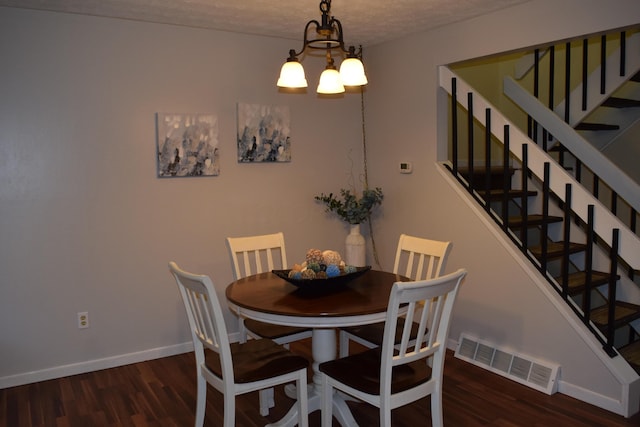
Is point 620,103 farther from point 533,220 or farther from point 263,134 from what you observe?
point 263,134

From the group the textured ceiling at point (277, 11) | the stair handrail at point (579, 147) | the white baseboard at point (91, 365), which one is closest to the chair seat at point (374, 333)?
the white baseboard at point (91, 365)

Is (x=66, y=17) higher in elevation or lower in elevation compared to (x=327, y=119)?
higher

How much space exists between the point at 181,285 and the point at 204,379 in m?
0.48

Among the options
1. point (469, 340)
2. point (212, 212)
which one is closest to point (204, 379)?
point (212, 212)

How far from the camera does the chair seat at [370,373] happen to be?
2383 mm

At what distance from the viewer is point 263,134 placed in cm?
430

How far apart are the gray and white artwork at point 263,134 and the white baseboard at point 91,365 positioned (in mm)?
1536

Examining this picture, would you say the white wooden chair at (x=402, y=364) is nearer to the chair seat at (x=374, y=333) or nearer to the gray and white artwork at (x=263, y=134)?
the chair seat at (x=374, y=333)

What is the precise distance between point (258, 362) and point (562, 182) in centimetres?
223

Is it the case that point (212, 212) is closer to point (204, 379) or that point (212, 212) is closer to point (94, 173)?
point (94, 173)

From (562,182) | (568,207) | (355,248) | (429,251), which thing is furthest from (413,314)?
(355,248)

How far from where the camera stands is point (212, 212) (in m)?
4.14

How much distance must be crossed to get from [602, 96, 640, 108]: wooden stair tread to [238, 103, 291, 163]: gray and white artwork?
8.44 feet

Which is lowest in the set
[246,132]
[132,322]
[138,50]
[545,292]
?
[132,322]
